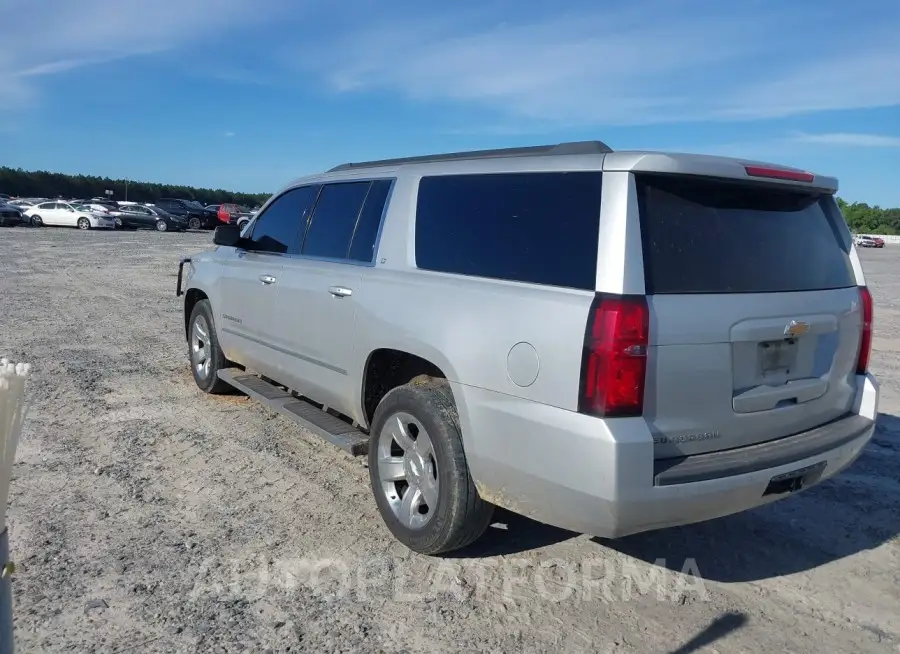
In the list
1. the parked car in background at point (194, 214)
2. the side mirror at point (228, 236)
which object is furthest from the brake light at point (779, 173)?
the parked car in background at point (194, 214)

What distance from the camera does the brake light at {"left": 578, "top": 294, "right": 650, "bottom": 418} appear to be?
2871mm

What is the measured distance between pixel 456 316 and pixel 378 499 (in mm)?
1168

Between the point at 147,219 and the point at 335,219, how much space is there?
130 feet

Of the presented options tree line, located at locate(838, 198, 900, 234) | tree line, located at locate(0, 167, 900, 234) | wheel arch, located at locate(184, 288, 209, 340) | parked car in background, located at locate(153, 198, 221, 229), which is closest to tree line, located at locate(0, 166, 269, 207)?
tree line, located at locate(0, 167, 900, 234)

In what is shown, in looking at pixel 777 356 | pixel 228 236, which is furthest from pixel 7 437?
pixel 228 236

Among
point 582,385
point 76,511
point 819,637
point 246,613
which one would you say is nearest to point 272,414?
point 76,511

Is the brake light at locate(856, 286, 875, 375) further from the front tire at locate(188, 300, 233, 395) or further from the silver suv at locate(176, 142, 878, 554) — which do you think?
the front tire at locate(188, 300, 233, 395)

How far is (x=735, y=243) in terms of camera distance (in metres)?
3.25

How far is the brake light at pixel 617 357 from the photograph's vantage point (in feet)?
9.42

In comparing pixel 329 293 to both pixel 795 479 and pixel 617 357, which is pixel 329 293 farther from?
pixel 795 479

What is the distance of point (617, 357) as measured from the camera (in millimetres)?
2865

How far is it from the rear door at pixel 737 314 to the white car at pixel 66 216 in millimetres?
40160

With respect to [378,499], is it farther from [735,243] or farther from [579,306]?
[735,243]

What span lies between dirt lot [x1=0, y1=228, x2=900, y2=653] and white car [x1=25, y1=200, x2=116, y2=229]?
36.3m
